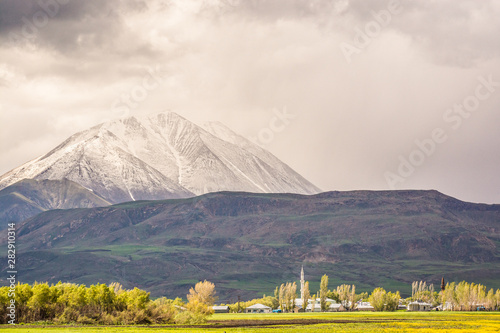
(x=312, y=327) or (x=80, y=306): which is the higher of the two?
(x=80, y=306)

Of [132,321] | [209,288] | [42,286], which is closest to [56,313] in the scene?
[42,286]

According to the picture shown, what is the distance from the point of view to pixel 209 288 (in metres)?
191

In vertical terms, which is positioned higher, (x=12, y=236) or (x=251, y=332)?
(x=12, y=236)

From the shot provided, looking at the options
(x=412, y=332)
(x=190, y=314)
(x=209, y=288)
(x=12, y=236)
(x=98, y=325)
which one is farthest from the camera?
(x=209, y=288)

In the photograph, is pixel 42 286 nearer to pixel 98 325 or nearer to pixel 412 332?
pixel 98 325

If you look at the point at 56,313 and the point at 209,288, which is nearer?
the point at 56,313

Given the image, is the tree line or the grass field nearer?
the grass field

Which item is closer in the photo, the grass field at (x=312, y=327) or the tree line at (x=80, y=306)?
the grass field at (x=312, y=327)

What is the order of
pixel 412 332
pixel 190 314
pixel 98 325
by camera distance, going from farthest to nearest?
pixel 190 314
pixel 98 325
pixel 412 332

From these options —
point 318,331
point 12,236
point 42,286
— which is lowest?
point 318,331

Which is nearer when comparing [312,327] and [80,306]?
[80,306]

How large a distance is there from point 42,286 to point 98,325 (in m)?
11.5

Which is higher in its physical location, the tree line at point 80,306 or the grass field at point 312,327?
the tree line at point 80,306

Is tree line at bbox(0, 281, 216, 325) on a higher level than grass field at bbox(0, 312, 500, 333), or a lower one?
higher
